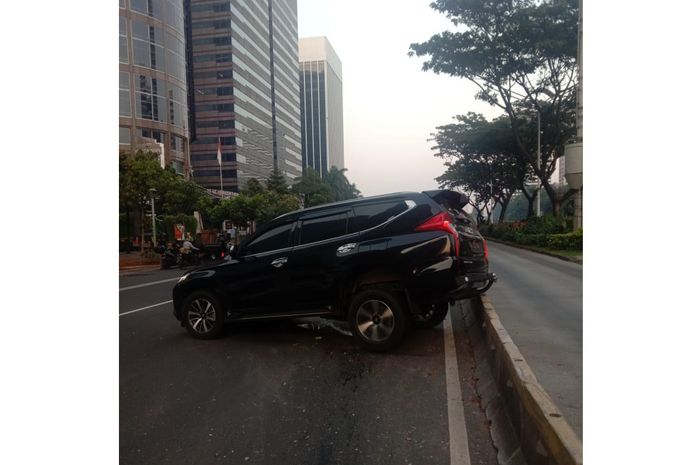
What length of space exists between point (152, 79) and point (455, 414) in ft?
146

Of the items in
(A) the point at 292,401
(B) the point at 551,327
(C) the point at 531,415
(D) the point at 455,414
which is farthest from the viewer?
(B) the point at 551,327

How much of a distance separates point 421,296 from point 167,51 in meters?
43.8

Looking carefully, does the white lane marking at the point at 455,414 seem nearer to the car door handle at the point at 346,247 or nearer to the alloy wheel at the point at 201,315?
the car door handle at the point at 346,247

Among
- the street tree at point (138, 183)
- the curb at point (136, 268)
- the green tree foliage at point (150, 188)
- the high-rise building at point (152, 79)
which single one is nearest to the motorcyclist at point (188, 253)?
the curb at point (136, 268)

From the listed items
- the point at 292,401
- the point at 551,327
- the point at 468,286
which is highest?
the point at 468,286

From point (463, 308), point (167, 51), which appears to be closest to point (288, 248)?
point (463, 308)

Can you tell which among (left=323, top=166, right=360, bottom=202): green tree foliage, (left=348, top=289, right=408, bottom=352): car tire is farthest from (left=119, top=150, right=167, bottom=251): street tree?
(left=323, top=166, right=360, bottom=202): green tree foliage

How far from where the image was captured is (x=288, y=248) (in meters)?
5.68

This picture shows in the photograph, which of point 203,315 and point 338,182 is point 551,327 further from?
point 338,182

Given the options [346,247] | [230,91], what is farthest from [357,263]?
[230,91]

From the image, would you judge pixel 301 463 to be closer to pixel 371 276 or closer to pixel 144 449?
pixel 144 449

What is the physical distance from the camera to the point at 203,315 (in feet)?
20.0

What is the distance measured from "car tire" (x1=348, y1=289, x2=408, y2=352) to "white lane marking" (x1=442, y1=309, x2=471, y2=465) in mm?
664

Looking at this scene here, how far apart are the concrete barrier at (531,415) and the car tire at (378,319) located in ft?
3.95
